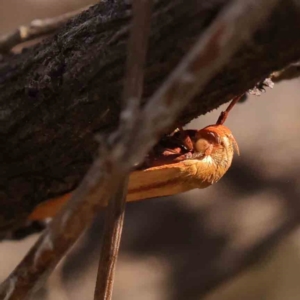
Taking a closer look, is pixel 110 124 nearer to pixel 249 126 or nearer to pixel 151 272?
pixel 151 272

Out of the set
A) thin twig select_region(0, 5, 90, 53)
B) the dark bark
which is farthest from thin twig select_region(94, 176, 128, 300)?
thin twig select_region(0, 5, 90, 53)

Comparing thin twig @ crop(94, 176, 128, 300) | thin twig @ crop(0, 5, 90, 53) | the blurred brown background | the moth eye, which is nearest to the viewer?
thin twig @ crop(94, 176, 128, 300)

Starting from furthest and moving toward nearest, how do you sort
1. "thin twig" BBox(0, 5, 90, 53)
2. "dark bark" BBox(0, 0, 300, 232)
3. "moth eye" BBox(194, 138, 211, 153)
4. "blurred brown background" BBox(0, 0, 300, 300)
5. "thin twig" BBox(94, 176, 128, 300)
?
"blurred brown background" BBox(0, 0, 300, 300), "thin twig" BBox(0, 5, 90, 53), "moth eye" BBox(194, 138, 211, 153), "thin twig" BBox(94, 176, 128, 300), "dark bark" BBox(0, 0, 300, 232)

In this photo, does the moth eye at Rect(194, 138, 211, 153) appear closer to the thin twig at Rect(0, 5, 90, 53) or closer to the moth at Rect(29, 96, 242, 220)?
the moth at Rect(29, 96, 242, 220)

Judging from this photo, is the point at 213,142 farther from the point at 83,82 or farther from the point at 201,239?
the point at 201,239

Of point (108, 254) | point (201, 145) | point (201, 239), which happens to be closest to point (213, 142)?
point (201, 145)

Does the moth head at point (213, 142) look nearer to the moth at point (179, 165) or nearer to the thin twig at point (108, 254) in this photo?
the moth at point (179, 165)

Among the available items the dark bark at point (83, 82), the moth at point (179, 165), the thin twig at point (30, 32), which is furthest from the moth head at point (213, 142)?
the thin twig at point (30, 32)
